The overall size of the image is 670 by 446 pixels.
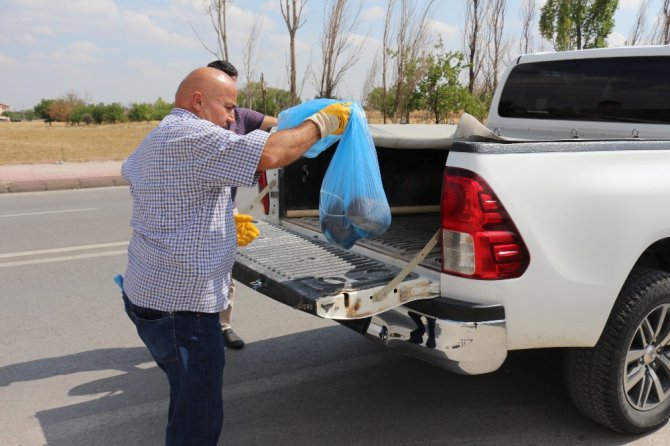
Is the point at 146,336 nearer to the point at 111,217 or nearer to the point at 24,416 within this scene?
the point at 24,416

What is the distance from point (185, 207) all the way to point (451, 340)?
1.15m

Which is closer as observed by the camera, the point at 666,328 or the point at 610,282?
the point at 610,282

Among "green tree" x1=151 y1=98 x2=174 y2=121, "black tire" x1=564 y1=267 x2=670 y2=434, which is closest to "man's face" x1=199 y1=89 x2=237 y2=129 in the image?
"black tire" x1=564 y1=267 x2=670 y2=434

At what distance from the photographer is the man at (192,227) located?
2.22m

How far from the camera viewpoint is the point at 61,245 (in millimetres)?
7203

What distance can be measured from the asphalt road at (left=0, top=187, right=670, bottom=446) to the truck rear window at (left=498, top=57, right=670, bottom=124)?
163 cm

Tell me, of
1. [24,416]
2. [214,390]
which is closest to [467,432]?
[214,390]

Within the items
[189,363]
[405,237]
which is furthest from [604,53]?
[189,363]

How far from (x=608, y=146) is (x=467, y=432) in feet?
4.96

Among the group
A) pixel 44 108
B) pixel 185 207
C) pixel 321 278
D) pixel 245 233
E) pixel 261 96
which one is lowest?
pixel 321 278

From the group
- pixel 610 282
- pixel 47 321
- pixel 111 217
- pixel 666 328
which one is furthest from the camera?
pixel 111 217

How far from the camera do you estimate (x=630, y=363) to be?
2994 millimetres

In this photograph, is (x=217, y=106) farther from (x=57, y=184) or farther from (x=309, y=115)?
(x=57, y=184)

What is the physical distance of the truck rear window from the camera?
3883mm
